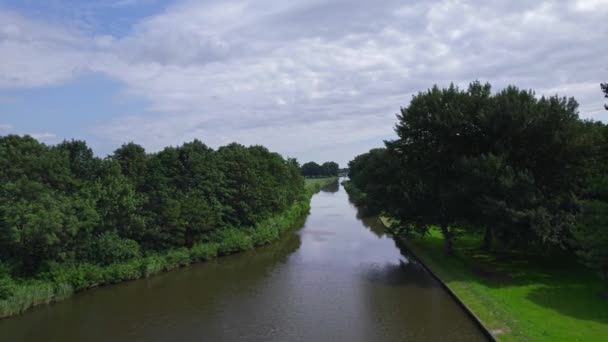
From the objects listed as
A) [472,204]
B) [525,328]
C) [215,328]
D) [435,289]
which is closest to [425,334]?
[525,328]

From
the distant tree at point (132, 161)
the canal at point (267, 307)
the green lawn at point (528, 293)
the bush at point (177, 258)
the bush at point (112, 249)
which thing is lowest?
the canal at point (267, 307)

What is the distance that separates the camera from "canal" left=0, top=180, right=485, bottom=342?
876 inches

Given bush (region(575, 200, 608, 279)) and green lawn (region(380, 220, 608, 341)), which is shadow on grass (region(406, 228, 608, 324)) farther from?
bush (region(575, 200, 608, 279))

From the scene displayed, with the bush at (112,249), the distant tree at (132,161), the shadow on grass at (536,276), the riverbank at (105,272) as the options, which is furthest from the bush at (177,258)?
the shadow on grass at (536,276)

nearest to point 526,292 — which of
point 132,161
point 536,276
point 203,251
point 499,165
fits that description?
point 536,276

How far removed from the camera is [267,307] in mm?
26297

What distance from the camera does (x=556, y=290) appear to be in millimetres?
25641

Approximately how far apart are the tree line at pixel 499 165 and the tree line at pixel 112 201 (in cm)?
1619

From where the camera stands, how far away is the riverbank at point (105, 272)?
26.2m

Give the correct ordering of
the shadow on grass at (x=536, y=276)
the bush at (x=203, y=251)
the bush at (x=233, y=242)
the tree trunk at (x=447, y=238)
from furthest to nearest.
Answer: the bush at (x=233, y=242) < the bush at (x=203, y=251) < the tree trunk at (x=447, y=238) < the shadow on grass at (x=536, y=276)

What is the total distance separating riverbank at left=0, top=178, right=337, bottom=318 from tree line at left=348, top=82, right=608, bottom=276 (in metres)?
15.2

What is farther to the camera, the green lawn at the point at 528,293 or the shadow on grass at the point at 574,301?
the shadow on grass at the point at 574,301

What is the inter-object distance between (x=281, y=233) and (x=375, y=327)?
32.2m

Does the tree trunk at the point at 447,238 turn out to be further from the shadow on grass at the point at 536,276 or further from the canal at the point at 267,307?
the canal at the point at 267,307
